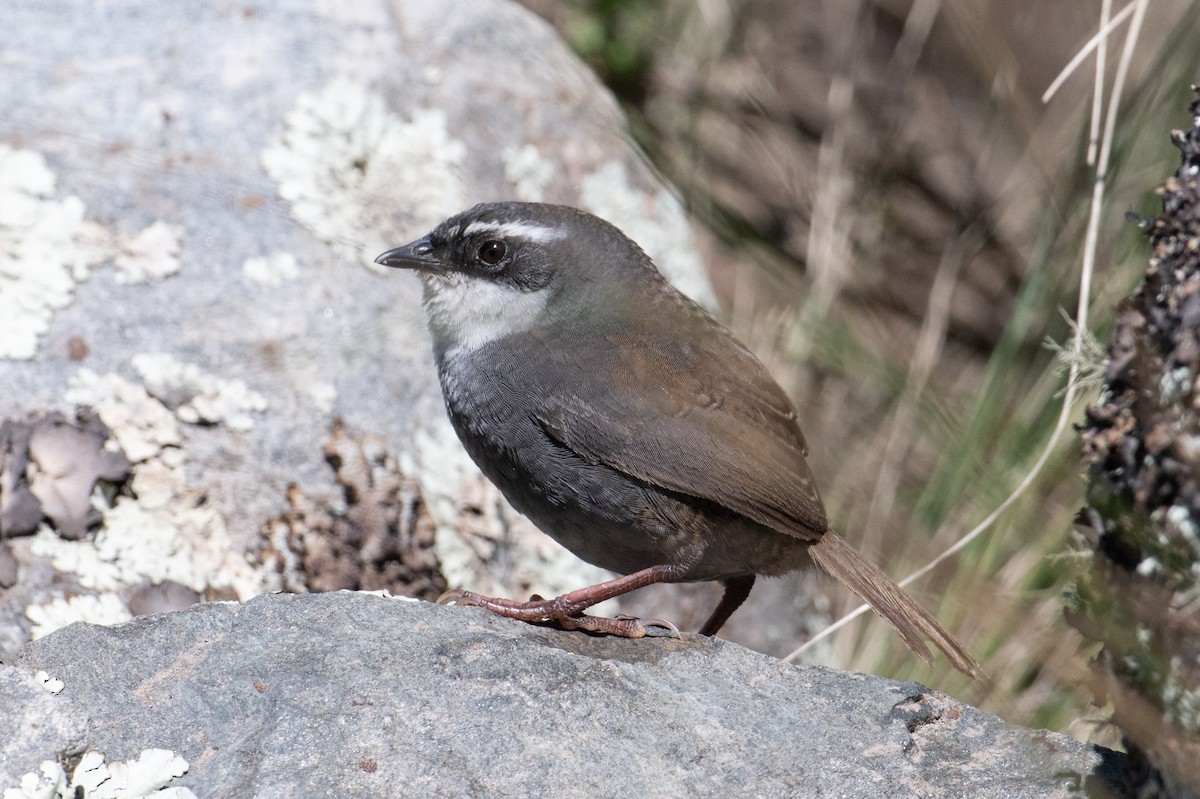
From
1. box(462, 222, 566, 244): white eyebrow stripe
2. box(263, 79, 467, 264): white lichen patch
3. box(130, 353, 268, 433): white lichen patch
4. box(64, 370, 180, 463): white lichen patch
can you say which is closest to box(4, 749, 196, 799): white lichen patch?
box(64, 370, 180, 463): white lichen patch

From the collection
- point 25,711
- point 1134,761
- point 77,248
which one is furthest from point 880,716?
point 77,248

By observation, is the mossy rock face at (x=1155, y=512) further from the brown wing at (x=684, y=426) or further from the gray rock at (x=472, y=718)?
the brown wing at (x=684, y=426)

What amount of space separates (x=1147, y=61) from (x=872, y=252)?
1.90 m

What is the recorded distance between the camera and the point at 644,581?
159 inches

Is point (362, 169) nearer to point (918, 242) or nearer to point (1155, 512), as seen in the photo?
point (1155, 512)

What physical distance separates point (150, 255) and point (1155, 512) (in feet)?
12.2

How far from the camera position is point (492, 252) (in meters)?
4.41

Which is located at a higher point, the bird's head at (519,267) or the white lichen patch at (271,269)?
the bird's head at (519,267)

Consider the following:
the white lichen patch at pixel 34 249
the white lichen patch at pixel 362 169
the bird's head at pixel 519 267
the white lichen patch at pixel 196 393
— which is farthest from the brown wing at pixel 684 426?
the white lichen patch at pixel 34 249

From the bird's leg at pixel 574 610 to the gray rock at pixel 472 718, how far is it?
258 mm

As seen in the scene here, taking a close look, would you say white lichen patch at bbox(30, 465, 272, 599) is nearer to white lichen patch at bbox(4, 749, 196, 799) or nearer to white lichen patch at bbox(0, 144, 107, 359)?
white lichen patch at bbox(0, 144, 107, 359)

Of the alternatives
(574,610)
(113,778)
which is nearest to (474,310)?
(574,610)

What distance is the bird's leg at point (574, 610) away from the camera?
363 cm

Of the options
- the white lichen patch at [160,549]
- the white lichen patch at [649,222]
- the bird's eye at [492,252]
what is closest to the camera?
the white lichen patch at [160,549]
